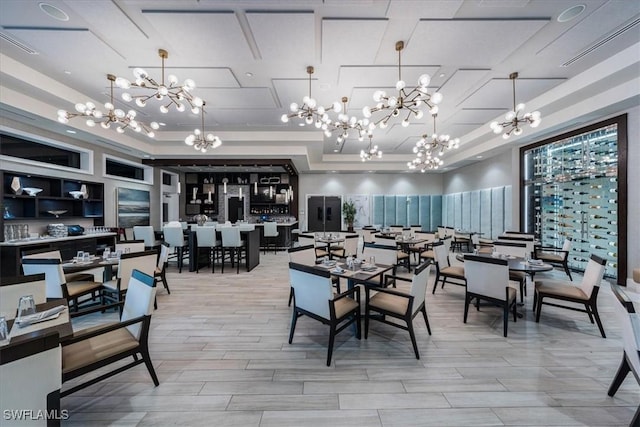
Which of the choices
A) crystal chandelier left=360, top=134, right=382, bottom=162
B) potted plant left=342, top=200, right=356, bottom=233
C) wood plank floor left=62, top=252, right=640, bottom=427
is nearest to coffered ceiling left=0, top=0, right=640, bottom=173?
crystal chandelier left=360, top=134, right=382, bottom=162

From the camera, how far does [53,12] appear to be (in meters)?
2.81

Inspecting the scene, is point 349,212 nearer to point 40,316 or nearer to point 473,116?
point 473,116

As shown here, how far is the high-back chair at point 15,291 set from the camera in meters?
2.01

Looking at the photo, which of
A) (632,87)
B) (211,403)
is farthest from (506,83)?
(211,403)

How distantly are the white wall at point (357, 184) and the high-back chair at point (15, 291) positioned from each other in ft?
30.2

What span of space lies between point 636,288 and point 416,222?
280 inches

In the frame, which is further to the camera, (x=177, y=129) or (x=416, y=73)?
(x=177, y=129)

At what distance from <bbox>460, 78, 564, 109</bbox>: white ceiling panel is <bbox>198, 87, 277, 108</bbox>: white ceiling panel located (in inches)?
161

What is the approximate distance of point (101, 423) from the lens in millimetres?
1752

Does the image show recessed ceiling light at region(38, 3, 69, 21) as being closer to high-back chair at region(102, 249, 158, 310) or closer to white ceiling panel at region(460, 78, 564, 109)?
high-back chair at region(102, 249, 158, 310)

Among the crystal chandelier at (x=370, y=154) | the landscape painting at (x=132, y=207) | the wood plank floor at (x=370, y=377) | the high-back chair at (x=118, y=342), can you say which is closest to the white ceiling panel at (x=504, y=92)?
the crystal chandelier at (x=370, y=154)

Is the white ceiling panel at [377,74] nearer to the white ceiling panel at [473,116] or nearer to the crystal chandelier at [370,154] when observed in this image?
the white ceiling panel at [473,116]

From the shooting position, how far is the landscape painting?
7230mm

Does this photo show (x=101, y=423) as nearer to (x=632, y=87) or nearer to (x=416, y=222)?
(x=632, y=87)
